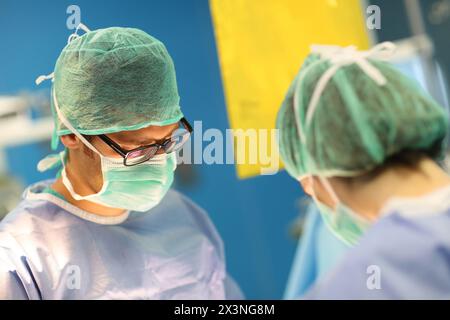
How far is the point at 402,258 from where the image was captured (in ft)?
3.08

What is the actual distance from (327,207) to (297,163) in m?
0.10

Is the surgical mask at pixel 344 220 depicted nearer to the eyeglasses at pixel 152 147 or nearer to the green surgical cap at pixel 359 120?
the green surgical cap at pixel 359 120

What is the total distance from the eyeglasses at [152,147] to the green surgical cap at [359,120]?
0.33 m

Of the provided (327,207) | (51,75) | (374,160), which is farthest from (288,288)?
(51,75)

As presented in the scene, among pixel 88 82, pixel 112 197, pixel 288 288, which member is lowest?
pixel 288 288

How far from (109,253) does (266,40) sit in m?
0.70

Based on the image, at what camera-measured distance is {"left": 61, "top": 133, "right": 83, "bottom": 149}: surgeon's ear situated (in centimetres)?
126

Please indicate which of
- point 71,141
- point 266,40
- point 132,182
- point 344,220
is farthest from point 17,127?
point 344,220

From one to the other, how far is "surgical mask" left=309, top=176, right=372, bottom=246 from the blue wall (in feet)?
1.36

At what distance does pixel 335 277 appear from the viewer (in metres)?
0.98

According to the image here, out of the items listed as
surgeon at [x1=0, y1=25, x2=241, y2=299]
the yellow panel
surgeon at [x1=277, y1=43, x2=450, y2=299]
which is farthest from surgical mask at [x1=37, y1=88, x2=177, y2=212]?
surgeon at [x1=277, y1=43, x2=450, y2=299]

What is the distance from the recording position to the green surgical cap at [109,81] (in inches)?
46.7
